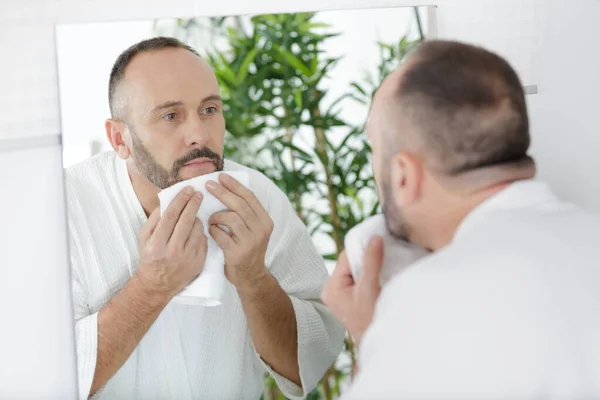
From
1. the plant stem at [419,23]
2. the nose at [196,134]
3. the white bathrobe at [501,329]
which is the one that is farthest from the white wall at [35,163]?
the white bathrobe at [501,329]

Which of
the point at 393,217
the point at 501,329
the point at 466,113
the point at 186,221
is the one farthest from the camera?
the point at 186,221

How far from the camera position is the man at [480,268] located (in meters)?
0.94

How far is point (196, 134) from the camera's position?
152cm

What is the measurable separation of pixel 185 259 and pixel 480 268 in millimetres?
708

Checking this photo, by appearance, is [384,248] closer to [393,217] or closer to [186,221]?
[393,217]

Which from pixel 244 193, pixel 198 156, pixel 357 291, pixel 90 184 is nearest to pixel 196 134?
pixel 198 156

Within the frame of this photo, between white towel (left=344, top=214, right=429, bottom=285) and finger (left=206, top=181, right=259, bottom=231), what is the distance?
192 millimetres

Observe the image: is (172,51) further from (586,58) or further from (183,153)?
(586,58)

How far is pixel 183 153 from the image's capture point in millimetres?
1521

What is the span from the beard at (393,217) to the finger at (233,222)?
318 millimetres

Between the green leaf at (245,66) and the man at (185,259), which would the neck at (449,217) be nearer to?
the man at (185,259)

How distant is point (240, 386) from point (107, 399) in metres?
0.28

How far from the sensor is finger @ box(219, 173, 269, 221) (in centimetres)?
151

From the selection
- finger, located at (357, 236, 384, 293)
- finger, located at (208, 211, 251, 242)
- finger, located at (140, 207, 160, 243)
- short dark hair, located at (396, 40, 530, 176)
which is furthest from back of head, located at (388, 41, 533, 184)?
finger, located at (140, 207, 160, 243)
